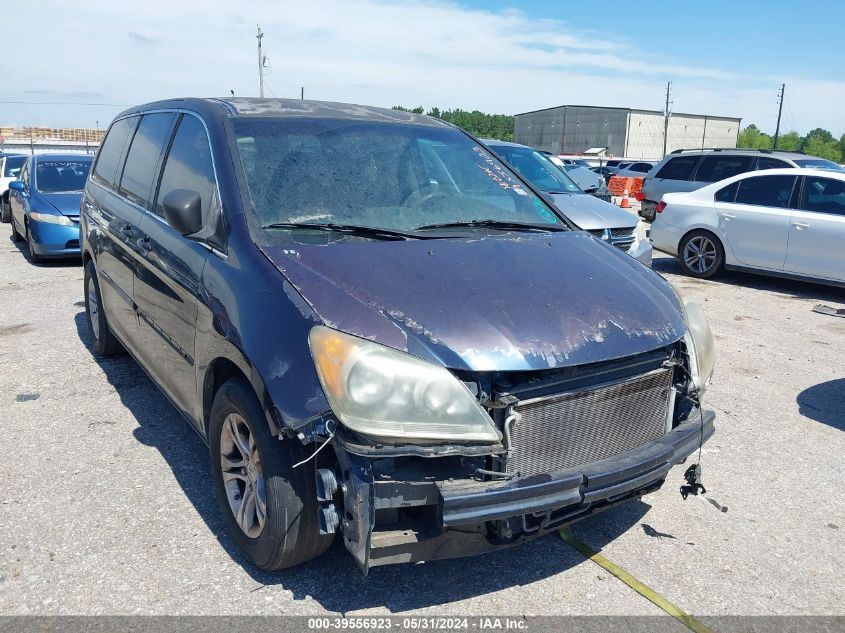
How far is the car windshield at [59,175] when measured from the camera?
10.6 m

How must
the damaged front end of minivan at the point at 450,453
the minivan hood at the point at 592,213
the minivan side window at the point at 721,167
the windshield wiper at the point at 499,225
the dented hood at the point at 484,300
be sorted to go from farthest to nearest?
the minivan side window at the point at 721,167 → the minivan hood at the point at 592,213 → the windshield wiper at the point at 499,225 → the dented hood at the point at 484,300 → the damaged front end of minivan at the point at 450,453

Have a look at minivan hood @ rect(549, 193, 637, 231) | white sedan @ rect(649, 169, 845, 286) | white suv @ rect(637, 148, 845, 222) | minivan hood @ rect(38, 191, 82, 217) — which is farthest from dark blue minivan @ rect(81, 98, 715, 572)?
white suv @ rect(637, 148, 845, 222)

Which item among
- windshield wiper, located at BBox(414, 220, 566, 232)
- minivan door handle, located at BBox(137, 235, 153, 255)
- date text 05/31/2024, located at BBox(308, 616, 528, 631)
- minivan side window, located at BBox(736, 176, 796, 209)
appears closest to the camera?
date text 05/31/2024, located at BBox(308, 616, 528, 631)

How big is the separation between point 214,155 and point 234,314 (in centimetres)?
94

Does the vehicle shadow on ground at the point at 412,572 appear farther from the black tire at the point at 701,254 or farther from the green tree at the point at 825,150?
the green tree at the point at 825,150

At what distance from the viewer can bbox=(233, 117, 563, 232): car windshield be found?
3.23 m

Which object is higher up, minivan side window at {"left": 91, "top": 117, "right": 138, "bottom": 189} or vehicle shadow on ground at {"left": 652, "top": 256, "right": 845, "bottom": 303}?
minivan side window at {"left": 91, "top": 117, "right": 138, "bottom": 189}

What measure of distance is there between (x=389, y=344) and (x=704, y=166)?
1256cm

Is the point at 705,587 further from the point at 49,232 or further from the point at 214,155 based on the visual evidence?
the point at 49,232

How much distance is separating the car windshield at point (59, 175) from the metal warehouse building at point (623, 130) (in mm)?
62630

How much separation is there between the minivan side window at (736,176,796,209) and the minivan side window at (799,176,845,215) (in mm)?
194

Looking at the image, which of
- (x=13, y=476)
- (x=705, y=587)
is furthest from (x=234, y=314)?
(x=705, y=587)

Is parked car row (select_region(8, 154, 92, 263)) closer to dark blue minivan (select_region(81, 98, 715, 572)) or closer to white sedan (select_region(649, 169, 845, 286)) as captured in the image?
dark blue minivan (select_region(81, 98, 715, 572))

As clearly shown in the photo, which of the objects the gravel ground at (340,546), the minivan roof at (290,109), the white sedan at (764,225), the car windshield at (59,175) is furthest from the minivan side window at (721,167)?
the car windshield at (59,175)
